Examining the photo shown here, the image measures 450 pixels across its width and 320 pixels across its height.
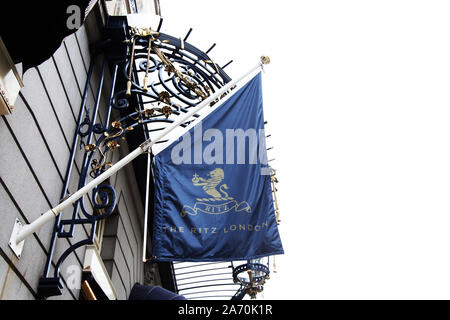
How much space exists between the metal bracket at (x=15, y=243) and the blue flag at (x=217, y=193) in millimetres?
1530

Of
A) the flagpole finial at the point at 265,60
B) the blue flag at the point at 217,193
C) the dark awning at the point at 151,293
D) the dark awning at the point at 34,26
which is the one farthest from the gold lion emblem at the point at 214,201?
the dark awning at the point at 34,26

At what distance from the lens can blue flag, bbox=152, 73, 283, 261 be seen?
18.1 feet

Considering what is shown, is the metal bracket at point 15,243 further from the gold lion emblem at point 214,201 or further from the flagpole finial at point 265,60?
the flagpole finial at point 265,60

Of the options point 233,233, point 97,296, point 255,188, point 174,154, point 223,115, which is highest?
point 223,115

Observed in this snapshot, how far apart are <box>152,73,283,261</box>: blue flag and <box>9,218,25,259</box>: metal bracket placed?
5.02 feet

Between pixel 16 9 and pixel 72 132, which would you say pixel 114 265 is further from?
pixel 16 9

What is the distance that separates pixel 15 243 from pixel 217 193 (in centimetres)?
251

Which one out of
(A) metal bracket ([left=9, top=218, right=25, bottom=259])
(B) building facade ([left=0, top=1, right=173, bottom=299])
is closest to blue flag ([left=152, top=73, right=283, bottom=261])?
(B) building facade ([left=0, top=1, right=173, bottom=299])

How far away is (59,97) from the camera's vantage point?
19.2 ft

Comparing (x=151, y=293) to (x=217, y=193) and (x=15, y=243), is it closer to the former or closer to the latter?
(x=217, y=193)

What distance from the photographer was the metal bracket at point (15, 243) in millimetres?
4359

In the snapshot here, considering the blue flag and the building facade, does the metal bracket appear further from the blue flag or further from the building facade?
A: the blue flag
